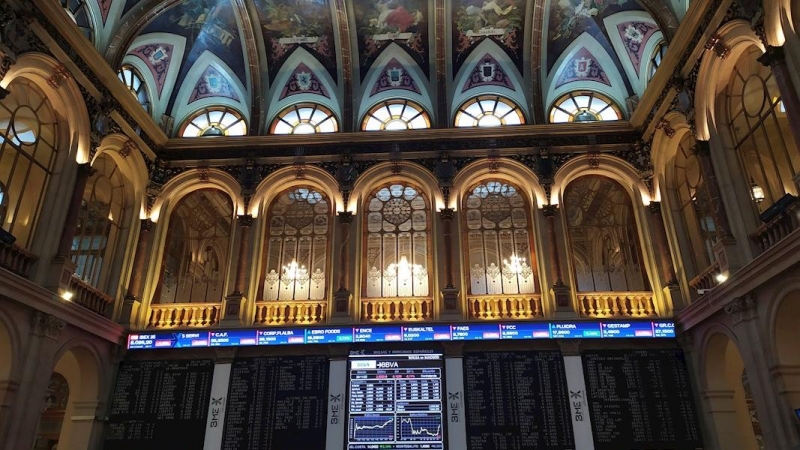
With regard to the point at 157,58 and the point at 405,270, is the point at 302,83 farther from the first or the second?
the point at 405,270

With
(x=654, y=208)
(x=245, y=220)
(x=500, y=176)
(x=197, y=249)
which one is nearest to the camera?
(x=654, y=208)

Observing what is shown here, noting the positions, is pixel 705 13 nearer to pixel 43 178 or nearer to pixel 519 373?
pixel 519 373

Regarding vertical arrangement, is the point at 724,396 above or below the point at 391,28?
below

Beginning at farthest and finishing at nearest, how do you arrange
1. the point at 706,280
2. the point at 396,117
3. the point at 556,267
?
the point at 396,117 → the point at 556,267 → the point at 706,280

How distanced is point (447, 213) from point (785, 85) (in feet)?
26.7

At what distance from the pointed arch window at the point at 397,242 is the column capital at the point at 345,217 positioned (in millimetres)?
610

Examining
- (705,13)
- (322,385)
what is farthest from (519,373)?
(705,13)

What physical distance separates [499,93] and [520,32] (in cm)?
193

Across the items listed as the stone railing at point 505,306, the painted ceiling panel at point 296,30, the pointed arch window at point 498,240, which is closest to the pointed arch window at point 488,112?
the pointed arch window at point 498,240

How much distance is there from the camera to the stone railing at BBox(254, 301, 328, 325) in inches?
556

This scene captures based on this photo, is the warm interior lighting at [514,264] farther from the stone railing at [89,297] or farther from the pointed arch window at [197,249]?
the stone railing at [89,297]

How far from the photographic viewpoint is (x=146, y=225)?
1519cm

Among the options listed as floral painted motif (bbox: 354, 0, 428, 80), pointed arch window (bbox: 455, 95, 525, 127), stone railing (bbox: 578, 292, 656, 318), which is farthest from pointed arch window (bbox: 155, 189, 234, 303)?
stone railing (bbox: 578, 292, 656, 318)

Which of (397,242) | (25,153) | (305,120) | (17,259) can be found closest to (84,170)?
(25,153)
